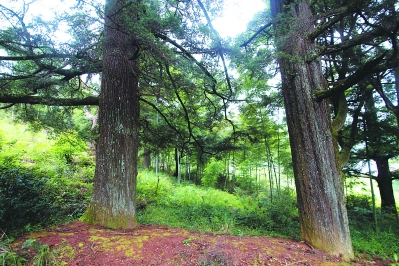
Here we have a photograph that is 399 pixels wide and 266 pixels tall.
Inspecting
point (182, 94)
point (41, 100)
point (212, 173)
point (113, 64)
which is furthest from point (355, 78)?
point (212, 173)

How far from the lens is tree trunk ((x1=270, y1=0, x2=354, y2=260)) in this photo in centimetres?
308

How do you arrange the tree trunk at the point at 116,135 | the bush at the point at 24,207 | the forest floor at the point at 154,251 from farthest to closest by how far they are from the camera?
the tree trunk at the point at 116,135 → the bush at the point at 24,207 → the forest floor at the point at 154,251

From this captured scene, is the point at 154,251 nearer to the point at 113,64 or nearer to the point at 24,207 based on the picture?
the point at 24,207

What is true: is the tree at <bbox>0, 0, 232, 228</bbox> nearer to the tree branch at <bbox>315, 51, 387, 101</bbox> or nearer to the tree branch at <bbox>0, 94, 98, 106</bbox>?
the tree branch at <bbox>0, 94, 98, 106</bbox>

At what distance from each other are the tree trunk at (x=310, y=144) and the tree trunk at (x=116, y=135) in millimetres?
2746

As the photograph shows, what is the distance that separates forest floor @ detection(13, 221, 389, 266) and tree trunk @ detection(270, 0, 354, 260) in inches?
14.2

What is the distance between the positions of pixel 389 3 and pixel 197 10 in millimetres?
3204

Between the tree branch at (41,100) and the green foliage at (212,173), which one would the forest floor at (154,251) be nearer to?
the tree branch at (41,100)

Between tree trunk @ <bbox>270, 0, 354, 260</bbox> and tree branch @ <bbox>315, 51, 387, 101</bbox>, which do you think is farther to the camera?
tree trunk @ <bbox>270, 0, 354, 260</bbox>

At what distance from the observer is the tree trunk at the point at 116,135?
343 centimetres

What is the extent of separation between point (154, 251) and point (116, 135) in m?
2.08

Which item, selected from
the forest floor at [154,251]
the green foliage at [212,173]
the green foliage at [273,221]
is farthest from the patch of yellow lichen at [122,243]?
the green foliage at [212,173]

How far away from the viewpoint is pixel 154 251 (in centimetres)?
240

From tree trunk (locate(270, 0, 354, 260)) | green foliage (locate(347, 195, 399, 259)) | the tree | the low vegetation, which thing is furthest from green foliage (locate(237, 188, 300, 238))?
the tree
